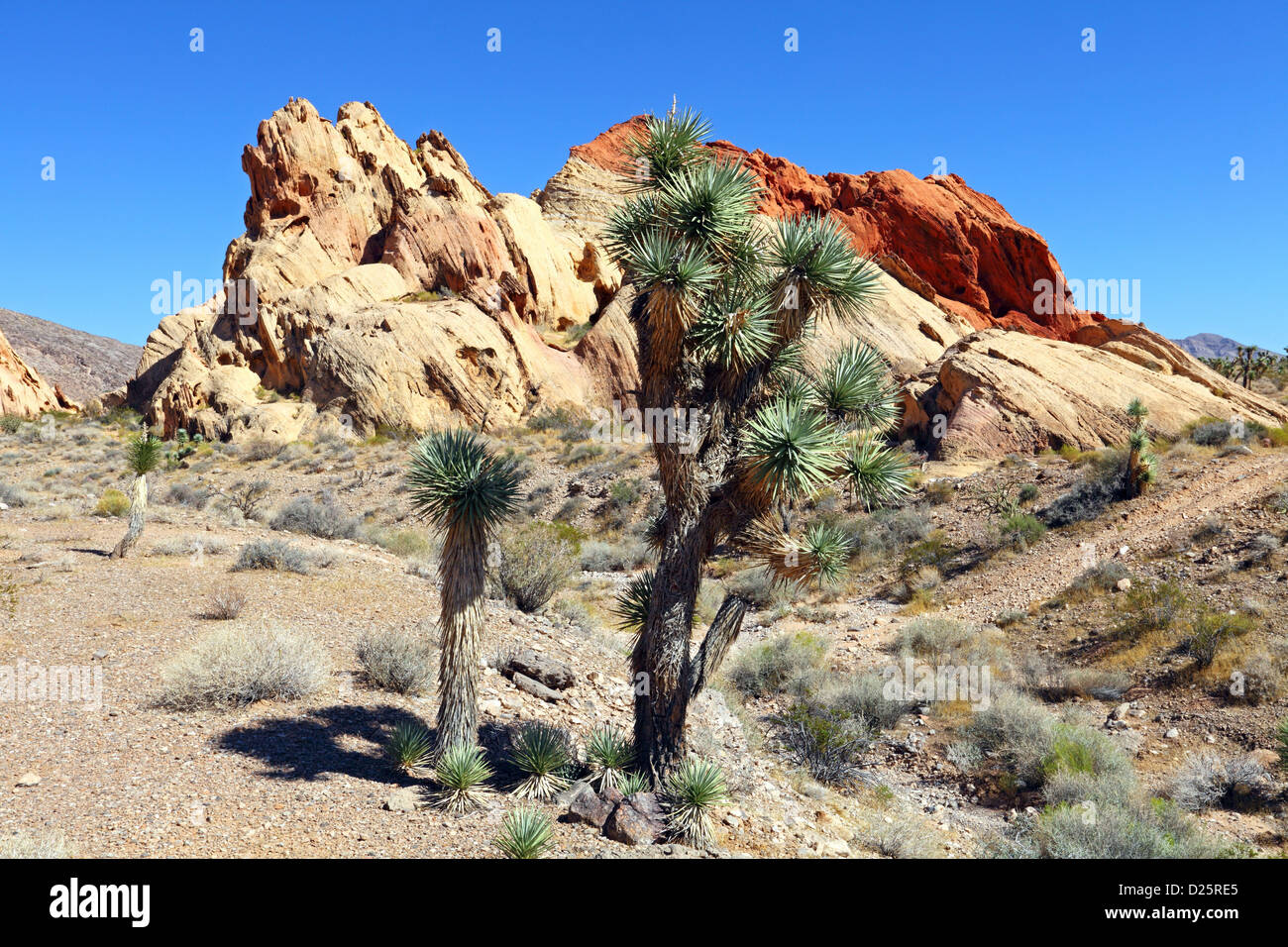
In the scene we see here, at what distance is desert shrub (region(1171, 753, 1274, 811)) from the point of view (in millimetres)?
7895

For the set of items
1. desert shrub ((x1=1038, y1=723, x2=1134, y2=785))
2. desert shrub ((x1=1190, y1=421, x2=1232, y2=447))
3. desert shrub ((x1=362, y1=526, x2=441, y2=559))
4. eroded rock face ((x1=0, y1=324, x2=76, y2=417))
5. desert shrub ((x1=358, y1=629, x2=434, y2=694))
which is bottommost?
desert shrub ((x1=1038, y1=723, x2=1134, y2=785))

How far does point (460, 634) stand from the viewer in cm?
639

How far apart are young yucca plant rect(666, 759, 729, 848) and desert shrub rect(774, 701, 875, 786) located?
3092 mm

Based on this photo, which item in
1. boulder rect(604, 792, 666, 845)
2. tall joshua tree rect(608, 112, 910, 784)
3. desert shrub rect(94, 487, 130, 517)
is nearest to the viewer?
boulder rect(604, 792, 666, 845)

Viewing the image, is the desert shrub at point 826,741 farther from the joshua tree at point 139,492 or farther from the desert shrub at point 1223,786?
the joshua tree at point 139,492

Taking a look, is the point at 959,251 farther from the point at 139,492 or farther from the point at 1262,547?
the point at 139,492

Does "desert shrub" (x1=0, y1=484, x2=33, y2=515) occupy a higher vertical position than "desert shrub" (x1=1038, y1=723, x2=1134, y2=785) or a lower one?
higher

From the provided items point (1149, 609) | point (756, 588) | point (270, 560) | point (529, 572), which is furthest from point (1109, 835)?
point (270, 560)

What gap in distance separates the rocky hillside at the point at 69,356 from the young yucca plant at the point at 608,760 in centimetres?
6827

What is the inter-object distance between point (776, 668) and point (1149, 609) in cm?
629

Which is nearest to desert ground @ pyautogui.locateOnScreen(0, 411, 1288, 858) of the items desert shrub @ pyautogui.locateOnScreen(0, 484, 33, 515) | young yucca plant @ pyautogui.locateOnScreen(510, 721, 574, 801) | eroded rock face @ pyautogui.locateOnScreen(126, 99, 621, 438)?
young yucca plant @ pyautogui.locateOnScreen(510, 721, 574, 801)

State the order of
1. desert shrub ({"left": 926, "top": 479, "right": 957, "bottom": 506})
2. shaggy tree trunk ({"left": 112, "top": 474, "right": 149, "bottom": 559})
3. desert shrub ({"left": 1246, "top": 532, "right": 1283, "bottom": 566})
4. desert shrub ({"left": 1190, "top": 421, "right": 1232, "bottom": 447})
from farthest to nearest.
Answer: desert shrub ({"left": 1190, "top": 421, "right": 1232, "bottom": 447}), desert shrub ({"left": 926, "top": 479, "right": 957, "bottom": 506}), desert shrub ({"left": 1246, "top": 532, "right": 1283, "bottom": 566}), shaggy tree trunk ({"left": 112, "top": 474, "right": 149, "bottom": 559})

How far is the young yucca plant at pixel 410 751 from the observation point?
6629 mm

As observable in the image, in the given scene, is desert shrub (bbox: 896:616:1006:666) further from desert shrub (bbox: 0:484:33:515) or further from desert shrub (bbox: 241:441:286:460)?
desert shrub (bbox: 241:441:286:460)
